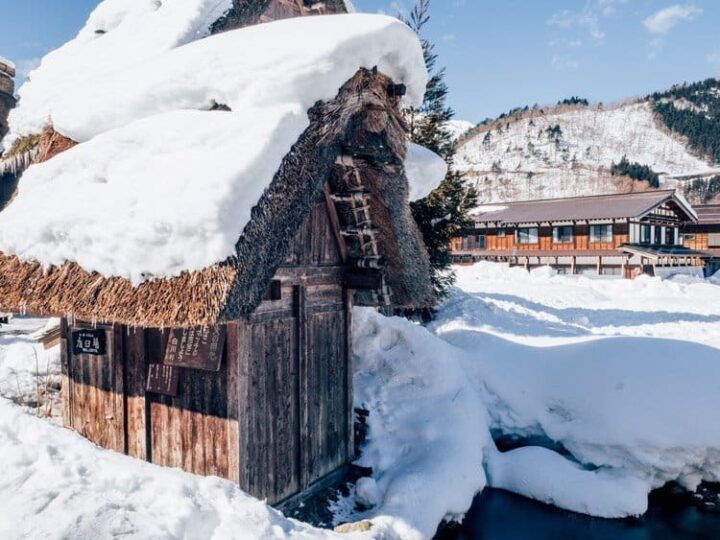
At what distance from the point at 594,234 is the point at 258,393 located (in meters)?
27.2

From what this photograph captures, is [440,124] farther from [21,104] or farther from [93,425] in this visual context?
[93,425]

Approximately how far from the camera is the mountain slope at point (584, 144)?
81.6 metres

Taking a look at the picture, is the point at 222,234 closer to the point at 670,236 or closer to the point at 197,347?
the point at 197,347

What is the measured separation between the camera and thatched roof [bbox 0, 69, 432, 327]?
176 inches

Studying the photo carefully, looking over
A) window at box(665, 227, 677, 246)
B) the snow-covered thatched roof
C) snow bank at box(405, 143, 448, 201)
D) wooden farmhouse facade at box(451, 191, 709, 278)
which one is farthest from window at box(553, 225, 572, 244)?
the snow-covered thatched roof

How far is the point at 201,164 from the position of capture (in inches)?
193

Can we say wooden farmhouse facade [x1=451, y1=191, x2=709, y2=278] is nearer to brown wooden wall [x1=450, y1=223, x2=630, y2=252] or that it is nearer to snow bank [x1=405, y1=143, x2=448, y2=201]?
brown wooden wall [x1=450, y1=223, x2=630, y2=252]

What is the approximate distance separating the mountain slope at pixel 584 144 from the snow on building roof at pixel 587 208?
46.8 m

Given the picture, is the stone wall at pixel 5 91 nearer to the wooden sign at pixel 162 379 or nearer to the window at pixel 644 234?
the wooden sign at pixel 162 379

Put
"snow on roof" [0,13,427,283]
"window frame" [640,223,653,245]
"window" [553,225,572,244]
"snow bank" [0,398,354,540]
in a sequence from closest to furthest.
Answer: "snow bank" [0,398,354,540], "snow on roof" [0,13,427,283], "window frame" [640,223,653,245], "window" [553,225,572,244]

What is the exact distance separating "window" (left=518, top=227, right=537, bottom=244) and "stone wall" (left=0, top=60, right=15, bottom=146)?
2733 cm

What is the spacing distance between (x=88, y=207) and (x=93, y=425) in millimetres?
3438

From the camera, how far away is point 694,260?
31391mm

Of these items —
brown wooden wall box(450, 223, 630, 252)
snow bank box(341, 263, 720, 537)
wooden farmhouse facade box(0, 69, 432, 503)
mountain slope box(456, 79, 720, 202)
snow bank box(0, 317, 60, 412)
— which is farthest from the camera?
mountain slope box(456, 79, 720, 202)
